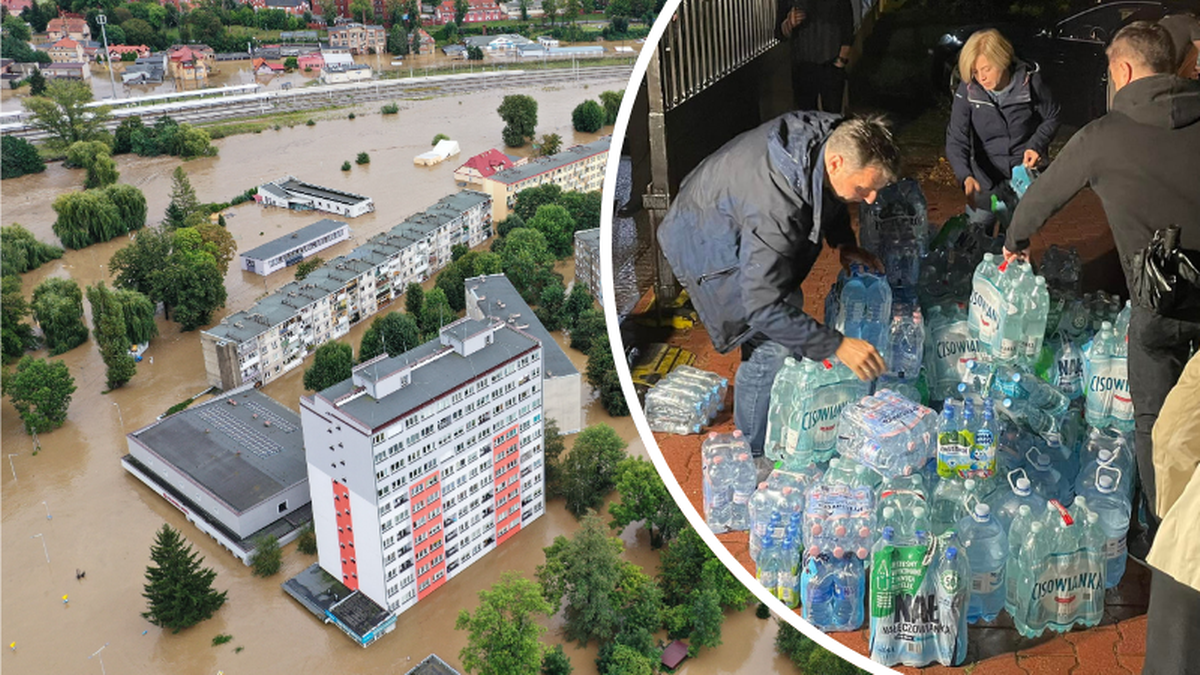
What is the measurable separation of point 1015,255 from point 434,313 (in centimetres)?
697

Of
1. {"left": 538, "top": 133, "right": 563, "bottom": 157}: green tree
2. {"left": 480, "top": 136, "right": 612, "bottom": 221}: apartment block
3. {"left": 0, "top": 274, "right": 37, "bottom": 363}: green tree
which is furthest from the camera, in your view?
{"left": 538, "top": 133, "right": 563, "bottom": 157}: green tree

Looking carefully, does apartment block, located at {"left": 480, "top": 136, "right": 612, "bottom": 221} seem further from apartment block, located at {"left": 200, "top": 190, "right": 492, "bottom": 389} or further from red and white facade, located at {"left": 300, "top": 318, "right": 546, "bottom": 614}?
red and white facade, located at {"left": 300, "top": 318, "right": 546, "bottom": 614}

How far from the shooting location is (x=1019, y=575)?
3.47ft

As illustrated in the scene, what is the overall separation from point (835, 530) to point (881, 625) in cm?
9

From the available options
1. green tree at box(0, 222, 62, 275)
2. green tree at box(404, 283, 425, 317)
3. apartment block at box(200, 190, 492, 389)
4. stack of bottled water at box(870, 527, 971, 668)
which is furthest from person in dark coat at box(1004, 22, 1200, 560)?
green tree at box(0, 222, 62, 275)

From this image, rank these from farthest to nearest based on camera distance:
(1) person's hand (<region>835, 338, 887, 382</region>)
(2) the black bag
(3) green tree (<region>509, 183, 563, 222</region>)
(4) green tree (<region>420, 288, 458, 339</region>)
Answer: (3) green tree (<region>509, 183, 563, 222</region>) < (4) green tree (<region>420, 288, 458, 339</region>) < (1) person's hand (<region>835, 338, 887, 382</region>) < (2) the black bag

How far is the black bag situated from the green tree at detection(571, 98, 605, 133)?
36.7ft

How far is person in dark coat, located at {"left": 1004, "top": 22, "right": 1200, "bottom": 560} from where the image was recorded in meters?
0.82

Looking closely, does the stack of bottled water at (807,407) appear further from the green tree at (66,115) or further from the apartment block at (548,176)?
the green tree at (66,115)

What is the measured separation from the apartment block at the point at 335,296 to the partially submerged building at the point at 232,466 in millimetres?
520

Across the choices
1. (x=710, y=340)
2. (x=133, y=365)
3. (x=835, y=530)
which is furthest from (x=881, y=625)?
(x=133, y=365)

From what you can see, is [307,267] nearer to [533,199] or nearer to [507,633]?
[533,199]

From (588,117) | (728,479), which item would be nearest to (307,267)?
(588,117)

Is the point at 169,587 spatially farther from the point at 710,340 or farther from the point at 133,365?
the point at 710,340
